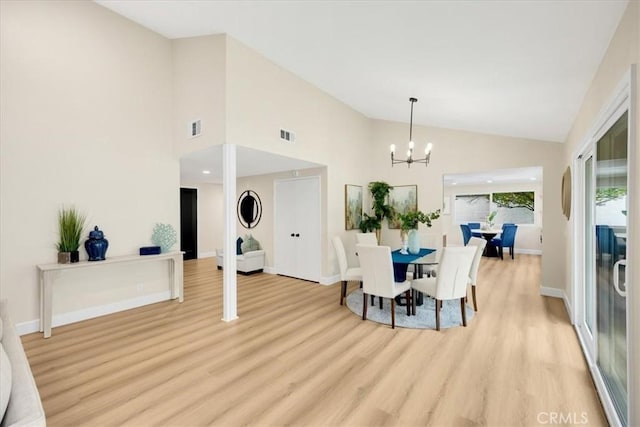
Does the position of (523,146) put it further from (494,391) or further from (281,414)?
(281,414)

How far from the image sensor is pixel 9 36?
3.26 m

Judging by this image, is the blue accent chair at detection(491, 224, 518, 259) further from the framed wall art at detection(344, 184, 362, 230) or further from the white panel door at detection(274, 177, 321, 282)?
the white panel door at detection(274, 177, 321, 282)

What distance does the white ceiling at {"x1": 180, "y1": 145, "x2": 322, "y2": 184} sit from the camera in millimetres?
4316

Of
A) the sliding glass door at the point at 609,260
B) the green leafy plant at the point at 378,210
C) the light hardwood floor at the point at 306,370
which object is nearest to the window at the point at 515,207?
the green leafy plant at the point at 378,210

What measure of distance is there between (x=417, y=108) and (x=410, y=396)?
13.6ft

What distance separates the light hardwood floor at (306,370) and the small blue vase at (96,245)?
835 mm

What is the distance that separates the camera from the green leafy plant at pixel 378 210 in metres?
6.29

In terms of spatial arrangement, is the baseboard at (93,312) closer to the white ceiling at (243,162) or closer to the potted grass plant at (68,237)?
the potted grass plant at (68,237)

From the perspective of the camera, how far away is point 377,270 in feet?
11.8

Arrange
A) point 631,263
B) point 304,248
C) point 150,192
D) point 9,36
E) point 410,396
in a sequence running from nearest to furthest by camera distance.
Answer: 1. point 631,263
2. point 410,396
3. point 9,36
4. point 150,192
5. point 304,248

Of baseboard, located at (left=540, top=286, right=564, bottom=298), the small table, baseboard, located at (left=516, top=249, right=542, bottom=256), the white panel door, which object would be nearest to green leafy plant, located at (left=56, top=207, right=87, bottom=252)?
the white panel door

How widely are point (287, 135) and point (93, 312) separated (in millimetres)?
3606

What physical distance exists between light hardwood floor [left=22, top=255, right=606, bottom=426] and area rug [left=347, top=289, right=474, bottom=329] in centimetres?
17

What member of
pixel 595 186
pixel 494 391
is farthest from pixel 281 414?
pixel 595 186
